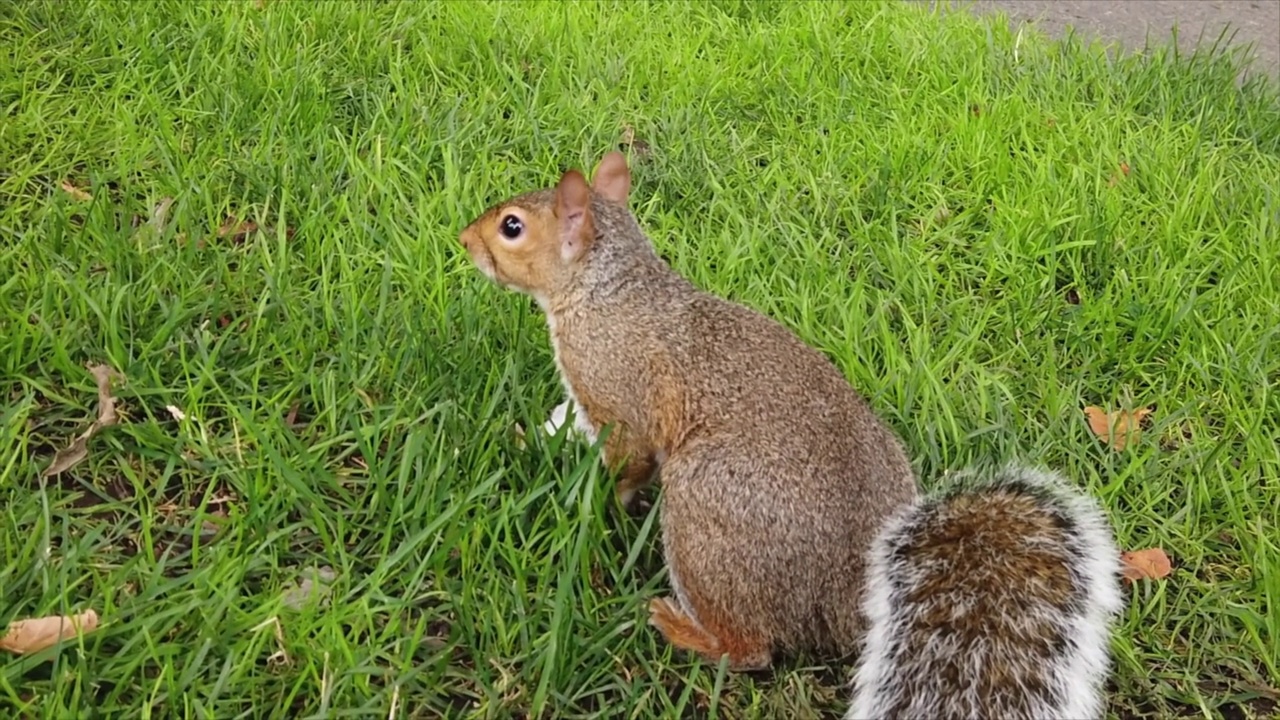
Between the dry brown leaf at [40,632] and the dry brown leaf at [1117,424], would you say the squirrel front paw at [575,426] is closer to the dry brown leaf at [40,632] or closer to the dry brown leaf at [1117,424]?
the dry brown leaf at [40,632]

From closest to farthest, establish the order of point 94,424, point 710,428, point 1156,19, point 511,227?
point 710,428
point 94,424
point 511,227
point 1156,19

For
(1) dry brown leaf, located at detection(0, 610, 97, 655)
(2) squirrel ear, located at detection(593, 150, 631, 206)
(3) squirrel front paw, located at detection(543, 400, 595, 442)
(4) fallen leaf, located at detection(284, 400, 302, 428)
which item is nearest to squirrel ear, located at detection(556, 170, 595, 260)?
(2) squirrel ear, located at detection(593, 150, 631, 206)

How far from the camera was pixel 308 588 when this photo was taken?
60.4 inches

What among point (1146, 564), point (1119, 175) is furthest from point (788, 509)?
point (1119, 175)

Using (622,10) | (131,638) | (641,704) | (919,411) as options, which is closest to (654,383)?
(641,704)

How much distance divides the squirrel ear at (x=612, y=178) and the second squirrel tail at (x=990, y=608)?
2.70 feet

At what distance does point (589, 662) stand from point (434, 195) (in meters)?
1.33

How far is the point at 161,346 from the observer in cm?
189

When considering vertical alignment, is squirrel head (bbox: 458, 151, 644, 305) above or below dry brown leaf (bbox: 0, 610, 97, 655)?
above

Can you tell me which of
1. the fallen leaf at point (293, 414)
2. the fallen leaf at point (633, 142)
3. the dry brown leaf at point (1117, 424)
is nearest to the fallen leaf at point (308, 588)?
the fallen leaf at point (293, 414)

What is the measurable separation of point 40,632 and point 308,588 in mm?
345

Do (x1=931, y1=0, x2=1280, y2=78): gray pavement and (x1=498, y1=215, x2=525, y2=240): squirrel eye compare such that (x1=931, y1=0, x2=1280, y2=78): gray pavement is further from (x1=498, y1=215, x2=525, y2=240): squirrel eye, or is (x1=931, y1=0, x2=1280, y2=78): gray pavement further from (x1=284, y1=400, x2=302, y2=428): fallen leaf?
(x1=284, y1=400, x2=302, y2=428): fallen leaf

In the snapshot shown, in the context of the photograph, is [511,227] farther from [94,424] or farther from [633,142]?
[633,142]

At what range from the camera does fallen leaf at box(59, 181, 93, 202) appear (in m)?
2.29
